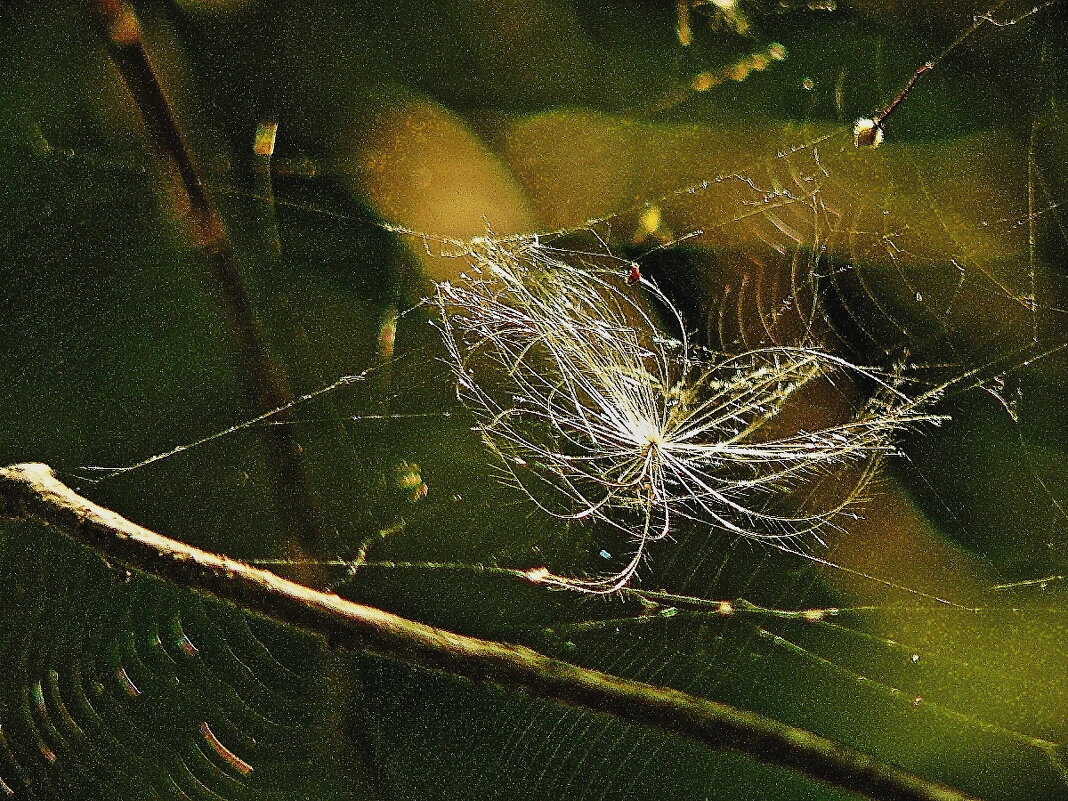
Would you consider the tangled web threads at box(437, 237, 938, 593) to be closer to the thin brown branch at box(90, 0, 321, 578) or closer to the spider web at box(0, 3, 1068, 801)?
the spider web at box(0, 3, 1068, 801)

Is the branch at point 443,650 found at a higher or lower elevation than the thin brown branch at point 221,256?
lower

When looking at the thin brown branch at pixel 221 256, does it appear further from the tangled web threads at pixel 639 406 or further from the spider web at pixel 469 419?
the tangled web threads at pixel 639 406

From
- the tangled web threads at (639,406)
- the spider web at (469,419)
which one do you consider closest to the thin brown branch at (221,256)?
the spider web at (469,419)

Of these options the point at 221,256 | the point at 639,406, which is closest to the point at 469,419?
the point at 639,406

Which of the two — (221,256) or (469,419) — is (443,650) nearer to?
(469,419)

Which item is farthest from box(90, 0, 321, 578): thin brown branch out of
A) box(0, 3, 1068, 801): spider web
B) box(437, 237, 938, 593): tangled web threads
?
box(437, 237, 938, 593): tangled web threads
